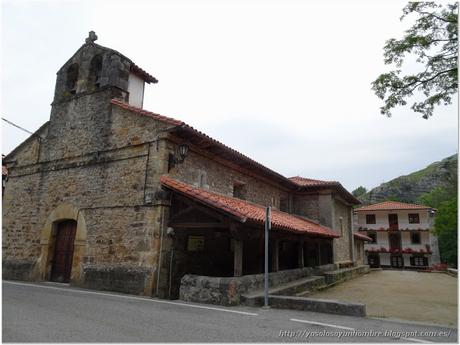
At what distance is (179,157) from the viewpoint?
9.73 m

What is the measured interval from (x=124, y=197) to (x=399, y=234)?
39355 millimetres

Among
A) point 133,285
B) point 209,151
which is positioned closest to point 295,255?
point 209,151

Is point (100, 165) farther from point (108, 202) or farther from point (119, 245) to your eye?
point (119, 245)

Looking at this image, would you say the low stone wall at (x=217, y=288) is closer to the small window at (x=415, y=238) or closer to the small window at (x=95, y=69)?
the small window at (x=95, y=69)

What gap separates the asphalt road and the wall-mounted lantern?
378 cm

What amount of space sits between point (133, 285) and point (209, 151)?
4.54 meters

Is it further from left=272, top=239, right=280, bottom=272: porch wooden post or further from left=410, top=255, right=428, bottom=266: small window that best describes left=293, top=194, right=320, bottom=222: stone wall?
left=410, top=255, right=428, bottom=266: small window

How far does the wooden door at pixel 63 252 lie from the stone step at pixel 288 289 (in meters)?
6.45

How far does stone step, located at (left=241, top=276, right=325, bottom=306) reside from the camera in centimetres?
746

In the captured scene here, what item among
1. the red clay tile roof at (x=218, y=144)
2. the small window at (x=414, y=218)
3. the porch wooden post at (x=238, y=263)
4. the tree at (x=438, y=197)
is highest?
the tree at (x=438, y=197)

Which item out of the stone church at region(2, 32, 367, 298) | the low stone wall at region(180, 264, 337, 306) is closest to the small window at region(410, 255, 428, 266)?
the stone church at region(2, 32, 367, 298)

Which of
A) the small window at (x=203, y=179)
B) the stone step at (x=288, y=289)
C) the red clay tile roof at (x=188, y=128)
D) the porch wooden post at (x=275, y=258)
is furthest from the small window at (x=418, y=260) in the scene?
the small window at (x=203, y=179)

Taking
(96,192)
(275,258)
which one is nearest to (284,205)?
A: (275,258)

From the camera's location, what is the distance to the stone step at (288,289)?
24.5 feet
